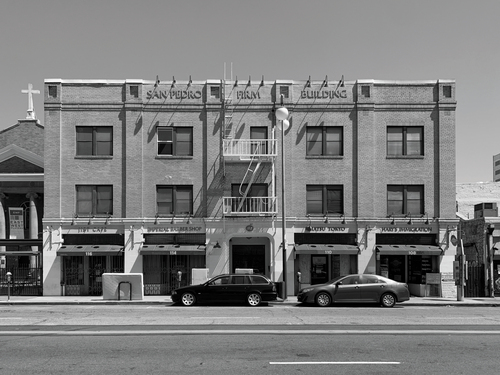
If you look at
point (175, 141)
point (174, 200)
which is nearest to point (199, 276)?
point (174, 200)

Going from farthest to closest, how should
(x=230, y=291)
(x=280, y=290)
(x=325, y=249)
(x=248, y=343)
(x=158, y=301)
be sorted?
1. (x=325, y=249)
2. (x=280, y=290)
3. (x=158, y=301)
4. (x=230, y=291)
5. (x=248, y=343)

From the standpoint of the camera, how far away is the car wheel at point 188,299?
24381 mm

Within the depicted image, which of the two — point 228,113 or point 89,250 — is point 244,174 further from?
point 89,250

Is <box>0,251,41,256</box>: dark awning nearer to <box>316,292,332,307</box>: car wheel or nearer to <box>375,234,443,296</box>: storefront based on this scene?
<box>316,292,332,307</box>: car wheel

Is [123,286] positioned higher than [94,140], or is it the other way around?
[94,140]

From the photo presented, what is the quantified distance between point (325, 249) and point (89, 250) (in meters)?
11.8

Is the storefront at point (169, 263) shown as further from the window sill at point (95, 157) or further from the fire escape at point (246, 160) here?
the window sill at point (95, 157)

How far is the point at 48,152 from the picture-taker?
30984 millimetres

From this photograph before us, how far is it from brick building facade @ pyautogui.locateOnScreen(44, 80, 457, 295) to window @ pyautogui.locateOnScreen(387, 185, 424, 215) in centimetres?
5

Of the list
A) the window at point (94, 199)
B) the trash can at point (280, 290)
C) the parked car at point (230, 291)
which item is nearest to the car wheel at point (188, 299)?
the parked car at point (230, 291)

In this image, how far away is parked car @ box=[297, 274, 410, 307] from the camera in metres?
23.9

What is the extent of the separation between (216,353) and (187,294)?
12025mm

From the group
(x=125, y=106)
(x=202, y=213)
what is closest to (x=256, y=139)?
(x=202, y=213)

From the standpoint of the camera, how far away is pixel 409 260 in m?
31.3
